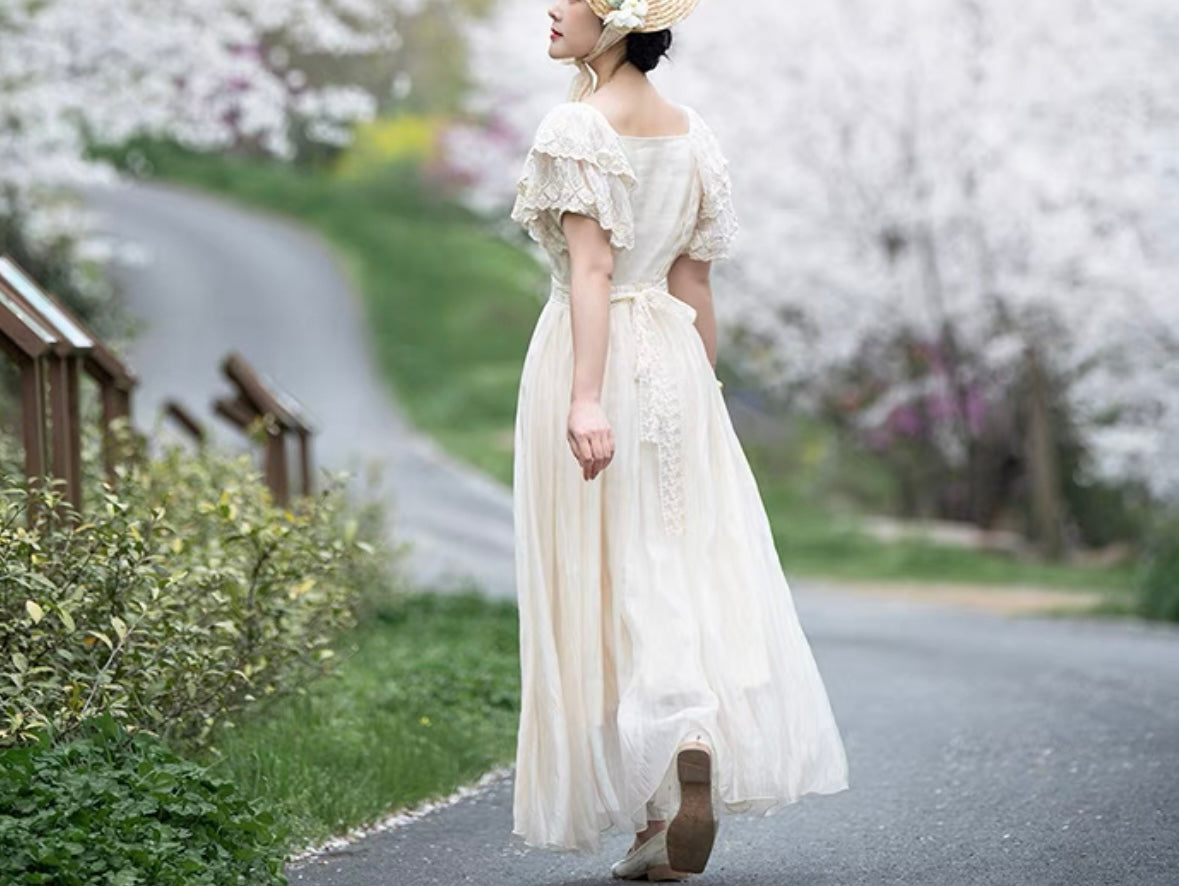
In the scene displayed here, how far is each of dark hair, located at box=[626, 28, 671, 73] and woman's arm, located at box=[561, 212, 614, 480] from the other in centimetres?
42

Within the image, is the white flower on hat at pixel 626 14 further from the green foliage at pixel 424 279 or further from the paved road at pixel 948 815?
the green foliage at pixel 424 279

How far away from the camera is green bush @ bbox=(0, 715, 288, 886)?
15.0 feet

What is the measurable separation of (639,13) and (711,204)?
1.57 feet

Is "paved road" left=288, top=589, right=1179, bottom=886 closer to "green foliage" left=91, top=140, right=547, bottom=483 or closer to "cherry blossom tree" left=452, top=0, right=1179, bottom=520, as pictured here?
"cherry blossom tree" left=452, top=0, right=1179, bottom=520

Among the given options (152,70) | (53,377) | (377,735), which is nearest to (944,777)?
(377,735)

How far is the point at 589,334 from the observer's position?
5242 mm

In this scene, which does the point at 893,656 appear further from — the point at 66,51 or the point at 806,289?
the point at 806,289

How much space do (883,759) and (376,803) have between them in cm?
183

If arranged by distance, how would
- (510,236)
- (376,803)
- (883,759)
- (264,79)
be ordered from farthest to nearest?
1. (510,236)
2. (264,79)
3. (883,759)
4. (376,803)

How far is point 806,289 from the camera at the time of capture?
2444 cm

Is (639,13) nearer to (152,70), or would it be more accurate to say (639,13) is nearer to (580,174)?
(580,174)

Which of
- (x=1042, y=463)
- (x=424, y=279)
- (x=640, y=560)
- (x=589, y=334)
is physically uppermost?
(x=424, y=279)

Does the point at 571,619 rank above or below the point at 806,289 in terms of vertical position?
below

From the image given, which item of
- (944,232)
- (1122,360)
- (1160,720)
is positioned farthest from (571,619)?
(944,232)
